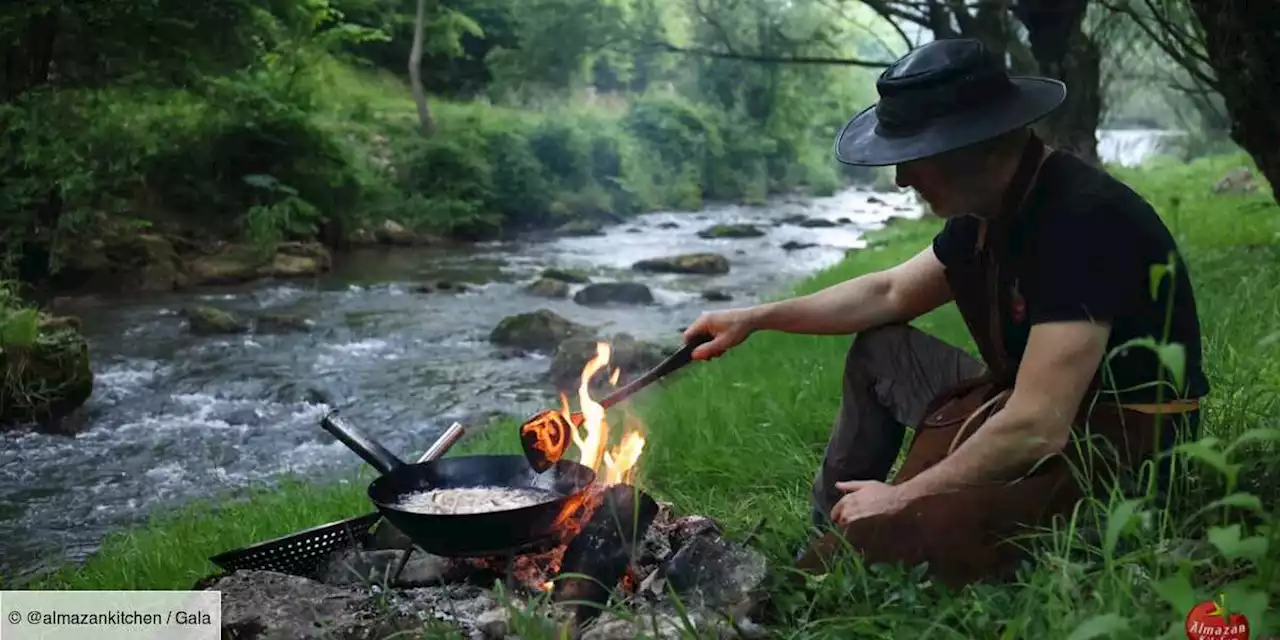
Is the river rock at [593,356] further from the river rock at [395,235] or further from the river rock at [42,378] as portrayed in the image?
the river rock at [395,235]

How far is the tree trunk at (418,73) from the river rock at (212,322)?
10.9 metres

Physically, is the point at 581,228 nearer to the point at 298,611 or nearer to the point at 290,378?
the point at 290,378

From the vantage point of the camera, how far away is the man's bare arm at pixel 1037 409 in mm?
2188

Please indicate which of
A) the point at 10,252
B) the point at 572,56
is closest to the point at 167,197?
the point at 10,252

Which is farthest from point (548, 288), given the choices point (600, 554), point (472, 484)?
point (600, 554)

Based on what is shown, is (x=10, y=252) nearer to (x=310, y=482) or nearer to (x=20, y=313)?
(x=20, y=313)

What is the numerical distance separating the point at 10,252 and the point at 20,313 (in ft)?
14.5

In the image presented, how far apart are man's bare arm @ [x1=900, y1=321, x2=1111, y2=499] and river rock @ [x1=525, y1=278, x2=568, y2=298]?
9.86 metres

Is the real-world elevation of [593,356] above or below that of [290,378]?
above

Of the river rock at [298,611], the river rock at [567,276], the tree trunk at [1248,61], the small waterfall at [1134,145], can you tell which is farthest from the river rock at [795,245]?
the river rock at [298,611]

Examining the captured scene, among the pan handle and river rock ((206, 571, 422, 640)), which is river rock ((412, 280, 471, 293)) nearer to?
the pan handle

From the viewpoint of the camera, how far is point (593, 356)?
8.06 m

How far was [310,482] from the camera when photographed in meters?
5.34

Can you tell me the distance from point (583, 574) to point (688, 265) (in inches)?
461
